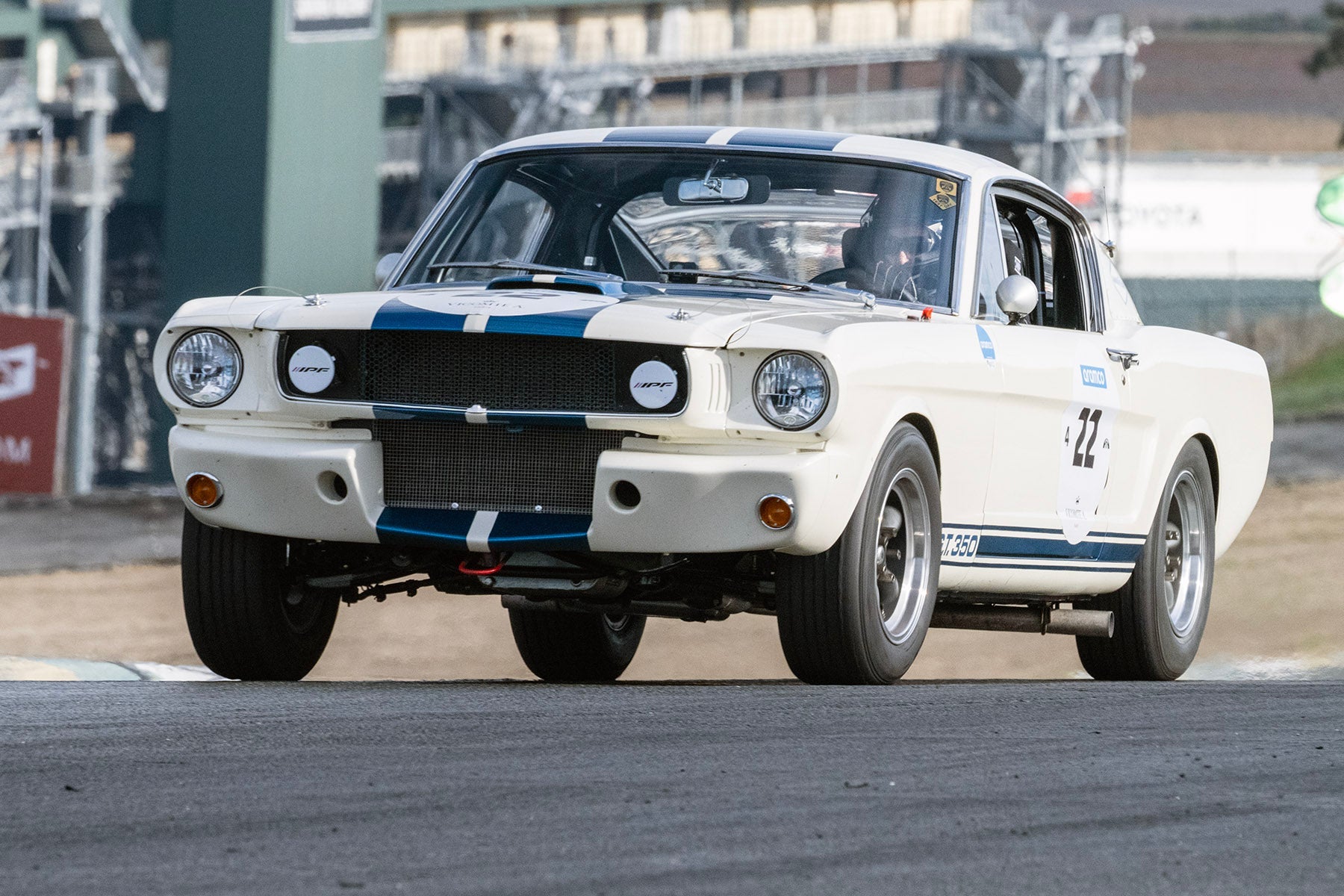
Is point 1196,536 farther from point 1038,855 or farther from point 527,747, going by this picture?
point 1038,855

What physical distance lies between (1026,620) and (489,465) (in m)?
2.31

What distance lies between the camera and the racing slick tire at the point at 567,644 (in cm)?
846

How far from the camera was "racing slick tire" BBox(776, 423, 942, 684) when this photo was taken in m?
5.96

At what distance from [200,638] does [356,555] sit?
49cm

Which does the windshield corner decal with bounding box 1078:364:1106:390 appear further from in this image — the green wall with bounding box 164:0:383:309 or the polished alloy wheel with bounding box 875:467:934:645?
the green wall with bounding box 164:0:383:309

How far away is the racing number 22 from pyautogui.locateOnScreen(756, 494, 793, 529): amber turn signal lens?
1743 mm

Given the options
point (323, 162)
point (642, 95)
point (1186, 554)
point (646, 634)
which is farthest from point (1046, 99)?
point (1186, 554)

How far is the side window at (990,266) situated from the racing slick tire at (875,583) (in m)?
0.86

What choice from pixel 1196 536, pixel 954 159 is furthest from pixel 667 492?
pixel 1196 536

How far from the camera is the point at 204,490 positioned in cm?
616

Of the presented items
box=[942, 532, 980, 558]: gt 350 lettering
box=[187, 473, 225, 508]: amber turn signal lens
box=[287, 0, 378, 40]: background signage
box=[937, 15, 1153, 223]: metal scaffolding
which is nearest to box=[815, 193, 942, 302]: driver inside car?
box=[942, 532, 980, 558]: gt 350 lettering

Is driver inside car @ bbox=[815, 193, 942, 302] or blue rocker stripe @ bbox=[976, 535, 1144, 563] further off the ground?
driver inside car @ bbox=[815, 193, 942, 302]

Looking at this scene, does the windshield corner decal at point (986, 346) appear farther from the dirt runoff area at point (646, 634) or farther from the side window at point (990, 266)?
the dirt runoff area at point (646, 634)

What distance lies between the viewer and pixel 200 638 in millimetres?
6410
